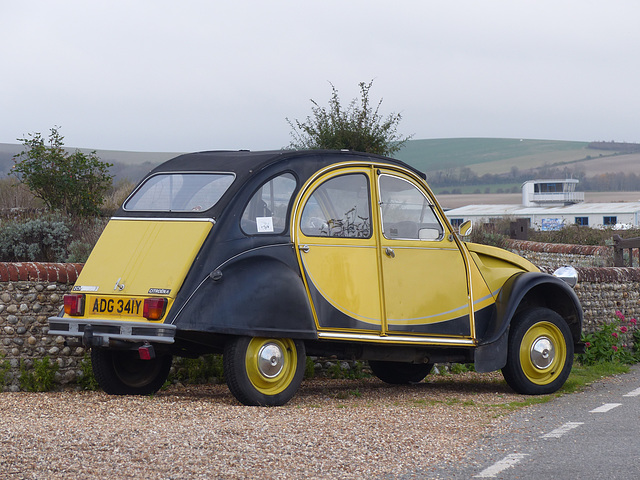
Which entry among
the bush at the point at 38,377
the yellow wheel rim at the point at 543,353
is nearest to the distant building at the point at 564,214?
the yellow wheel rim at the point at 543,353

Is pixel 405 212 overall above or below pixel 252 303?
above

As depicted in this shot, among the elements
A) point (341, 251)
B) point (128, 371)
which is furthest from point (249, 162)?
point (128, 371)

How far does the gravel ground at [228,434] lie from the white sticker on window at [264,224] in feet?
5.10

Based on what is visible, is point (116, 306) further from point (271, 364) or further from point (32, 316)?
point (32, 316)

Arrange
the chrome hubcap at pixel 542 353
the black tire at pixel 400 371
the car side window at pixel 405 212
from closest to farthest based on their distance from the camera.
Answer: the car side window at pixel 405 212, the chrome hubcap at pixel 542 353, the black tire at pixel 400 371

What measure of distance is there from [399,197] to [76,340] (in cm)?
353

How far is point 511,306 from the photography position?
9.74 metres

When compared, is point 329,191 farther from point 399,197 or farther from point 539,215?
point 539,215

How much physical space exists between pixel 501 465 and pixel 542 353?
3.95m

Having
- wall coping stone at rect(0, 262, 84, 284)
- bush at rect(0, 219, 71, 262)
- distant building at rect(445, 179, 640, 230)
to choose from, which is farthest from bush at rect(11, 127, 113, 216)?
distant building at rect(445, 179, 640, 230)

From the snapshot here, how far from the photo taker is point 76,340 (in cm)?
973

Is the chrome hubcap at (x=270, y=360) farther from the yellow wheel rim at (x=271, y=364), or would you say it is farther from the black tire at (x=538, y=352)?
the black tire at (x=538, y=352)

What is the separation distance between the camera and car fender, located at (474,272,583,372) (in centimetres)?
969

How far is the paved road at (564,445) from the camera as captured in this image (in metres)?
6.13
